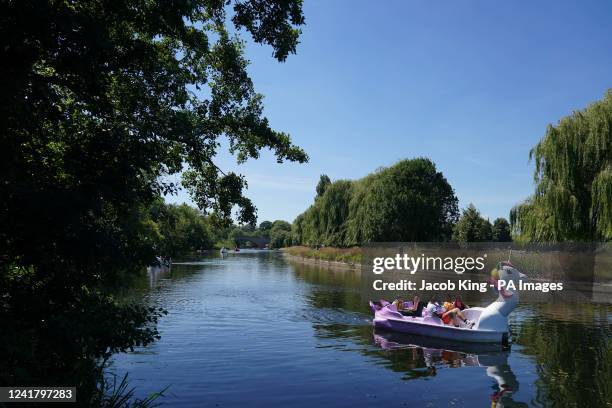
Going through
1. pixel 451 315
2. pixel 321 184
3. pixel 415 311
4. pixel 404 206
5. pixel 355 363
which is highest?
pixel 321 184

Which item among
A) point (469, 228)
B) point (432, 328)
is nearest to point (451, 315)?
point (432, 328)

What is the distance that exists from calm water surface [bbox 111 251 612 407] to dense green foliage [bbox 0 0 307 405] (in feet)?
17.1

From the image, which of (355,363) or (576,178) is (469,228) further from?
(355,363)

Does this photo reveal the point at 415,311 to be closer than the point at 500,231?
Yes

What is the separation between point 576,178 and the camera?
31.1 meters

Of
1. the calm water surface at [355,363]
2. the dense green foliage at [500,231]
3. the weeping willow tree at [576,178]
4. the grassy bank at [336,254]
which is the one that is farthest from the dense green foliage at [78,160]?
the dense green foliage at [500,231]

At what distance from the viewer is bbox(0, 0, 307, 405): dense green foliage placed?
20.3 feet

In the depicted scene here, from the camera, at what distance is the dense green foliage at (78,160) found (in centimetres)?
620

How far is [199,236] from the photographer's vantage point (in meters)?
102

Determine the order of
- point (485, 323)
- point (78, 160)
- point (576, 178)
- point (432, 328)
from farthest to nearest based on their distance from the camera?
point (576, 178)
point (432, 328)
point (485, 323)
point (78, 160)

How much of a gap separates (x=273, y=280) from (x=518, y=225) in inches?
813

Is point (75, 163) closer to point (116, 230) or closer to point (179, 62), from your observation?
point (116, 230)

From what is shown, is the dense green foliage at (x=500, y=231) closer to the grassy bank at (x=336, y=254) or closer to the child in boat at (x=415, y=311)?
the grassy bank at (x=336, y=254)

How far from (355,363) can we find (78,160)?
1067cm
